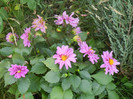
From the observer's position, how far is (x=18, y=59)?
1264 mm

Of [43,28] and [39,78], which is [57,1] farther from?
[39,78]

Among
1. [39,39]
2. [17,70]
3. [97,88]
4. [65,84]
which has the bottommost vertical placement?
[97,88]

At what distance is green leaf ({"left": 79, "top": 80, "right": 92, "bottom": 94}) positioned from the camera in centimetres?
118

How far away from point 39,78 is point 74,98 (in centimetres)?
31

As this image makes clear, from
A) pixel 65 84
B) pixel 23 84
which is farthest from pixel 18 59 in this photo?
pixel 65 84

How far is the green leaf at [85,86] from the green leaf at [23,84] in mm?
383

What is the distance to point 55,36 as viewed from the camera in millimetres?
1356

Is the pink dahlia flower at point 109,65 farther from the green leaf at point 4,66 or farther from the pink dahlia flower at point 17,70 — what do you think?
the green leaf at point 4,66

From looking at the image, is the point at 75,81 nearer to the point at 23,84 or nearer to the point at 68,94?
the point at 68,94

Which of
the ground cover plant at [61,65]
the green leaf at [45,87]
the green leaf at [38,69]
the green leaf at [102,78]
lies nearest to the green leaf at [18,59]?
the ground cover plant at [61,65]

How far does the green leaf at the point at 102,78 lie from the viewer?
1252 mm

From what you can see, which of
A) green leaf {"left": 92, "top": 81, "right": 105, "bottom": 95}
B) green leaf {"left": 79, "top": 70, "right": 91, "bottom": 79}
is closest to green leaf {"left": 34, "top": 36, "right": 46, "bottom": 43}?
green leaf {"left": 79, "top": 70, "right": 91, "bottom": 79}

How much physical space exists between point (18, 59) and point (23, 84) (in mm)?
190

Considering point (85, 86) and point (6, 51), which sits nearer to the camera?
point (85, 86)
